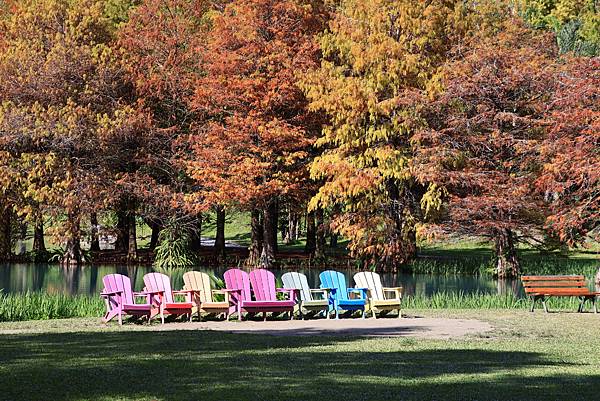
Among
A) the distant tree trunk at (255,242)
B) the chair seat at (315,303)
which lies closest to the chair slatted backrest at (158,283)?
the chair seat at (315,303)

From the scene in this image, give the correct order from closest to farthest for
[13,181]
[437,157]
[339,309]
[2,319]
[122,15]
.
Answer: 1. [2,319]
2. [339,309]
3. [437,157]
4. [13,181]
5. [122,15]

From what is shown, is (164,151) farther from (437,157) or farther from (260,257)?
(437,157)

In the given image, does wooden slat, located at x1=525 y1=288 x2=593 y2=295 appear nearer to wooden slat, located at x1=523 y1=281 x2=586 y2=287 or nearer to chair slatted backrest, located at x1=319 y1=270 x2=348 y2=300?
wooden slat, located at x1=523 y1=281 x2=586 y2=287

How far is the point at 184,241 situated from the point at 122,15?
51.1 feet

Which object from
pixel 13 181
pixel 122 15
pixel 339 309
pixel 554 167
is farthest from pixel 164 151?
pixel 339 309

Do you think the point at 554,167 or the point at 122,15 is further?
the point at 122,15

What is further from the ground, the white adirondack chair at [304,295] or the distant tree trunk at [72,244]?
the distant tree trunk at [72,244]

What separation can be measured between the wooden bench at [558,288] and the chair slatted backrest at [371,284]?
3.12 metres

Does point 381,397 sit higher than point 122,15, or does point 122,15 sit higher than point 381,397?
point 122,15

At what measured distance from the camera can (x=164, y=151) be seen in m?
39.7

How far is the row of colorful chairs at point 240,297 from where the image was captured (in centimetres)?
1627

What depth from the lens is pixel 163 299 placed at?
16422 mm

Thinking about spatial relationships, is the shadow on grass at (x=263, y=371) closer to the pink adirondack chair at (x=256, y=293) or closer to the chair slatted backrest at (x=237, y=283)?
the pink adirondack chair at (x=256, y=293)

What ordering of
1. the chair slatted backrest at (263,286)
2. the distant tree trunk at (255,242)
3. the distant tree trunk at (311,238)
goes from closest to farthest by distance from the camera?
1. the chair slatted backrest at (263,286)
2. the distant tree trunk at (255,242)
3. the distant tree trunk at (311,238)
